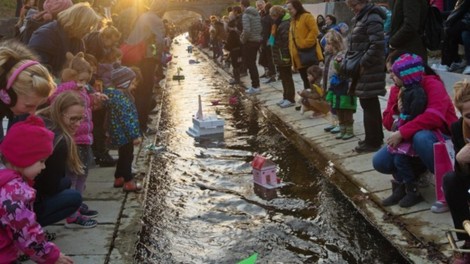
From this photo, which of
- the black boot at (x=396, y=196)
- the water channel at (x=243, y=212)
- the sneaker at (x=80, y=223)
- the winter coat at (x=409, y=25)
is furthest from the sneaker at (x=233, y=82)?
the sneaker at (x=80, y=223)

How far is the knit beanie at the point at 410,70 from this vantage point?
5.14 metres

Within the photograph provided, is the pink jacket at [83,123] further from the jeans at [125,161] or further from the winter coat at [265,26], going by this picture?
the winter coat at [265,26]

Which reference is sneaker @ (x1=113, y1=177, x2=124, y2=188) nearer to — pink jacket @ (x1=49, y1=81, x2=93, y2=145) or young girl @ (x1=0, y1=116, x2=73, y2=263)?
pink jacket @ (x1=49, y1=81, x2=93, y2=145)

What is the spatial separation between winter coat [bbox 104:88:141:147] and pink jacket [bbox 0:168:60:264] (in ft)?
8.37

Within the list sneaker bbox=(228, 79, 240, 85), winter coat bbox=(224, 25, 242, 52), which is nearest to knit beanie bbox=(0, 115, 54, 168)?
sneaker bbox=(228, 79, 240, 85)

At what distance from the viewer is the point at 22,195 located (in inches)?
130

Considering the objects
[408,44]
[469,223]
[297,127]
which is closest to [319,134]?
[297,127]

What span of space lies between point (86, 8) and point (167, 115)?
18.4 feet

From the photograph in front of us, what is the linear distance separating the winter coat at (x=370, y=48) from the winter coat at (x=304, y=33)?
9.33 feet

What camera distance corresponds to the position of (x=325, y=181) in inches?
248

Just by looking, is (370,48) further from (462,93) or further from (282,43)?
(282,43)

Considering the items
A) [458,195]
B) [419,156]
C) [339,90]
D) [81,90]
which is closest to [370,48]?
[339,90]

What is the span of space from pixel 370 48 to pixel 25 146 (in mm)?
4543

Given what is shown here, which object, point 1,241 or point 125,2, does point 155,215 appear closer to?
point 1,241
